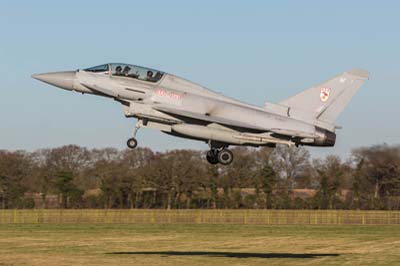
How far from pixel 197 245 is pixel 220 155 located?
29.6 metres

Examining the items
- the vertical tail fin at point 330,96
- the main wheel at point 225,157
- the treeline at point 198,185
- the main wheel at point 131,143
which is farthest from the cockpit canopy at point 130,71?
the treeline at point 198,185

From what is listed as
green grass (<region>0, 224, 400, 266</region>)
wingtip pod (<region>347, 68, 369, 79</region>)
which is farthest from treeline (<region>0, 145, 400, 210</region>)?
wingtip pod (<region>347, 68, 369, 79</region>)

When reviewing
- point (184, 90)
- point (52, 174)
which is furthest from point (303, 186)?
point (184, 90)

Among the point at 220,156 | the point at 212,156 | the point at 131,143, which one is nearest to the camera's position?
the point at 131,143

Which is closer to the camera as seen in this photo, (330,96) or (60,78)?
(60,78)

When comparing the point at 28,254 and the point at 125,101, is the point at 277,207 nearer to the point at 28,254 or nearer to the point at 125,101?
the point at 28,254

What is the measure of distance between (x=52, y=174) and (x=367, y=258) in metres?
91.4

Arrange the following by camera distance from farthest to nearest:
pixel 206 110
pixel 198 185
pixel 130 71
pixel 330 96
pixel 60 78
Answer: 1. pixel 198 185
2. pixel 330 96
3. pixel 130 71
4. pixel 60 78
5. pixel 206 110

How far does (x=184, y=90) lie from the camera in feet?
141

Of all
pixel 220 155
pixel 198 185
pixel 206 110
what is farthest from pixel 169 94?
pixel 198 185

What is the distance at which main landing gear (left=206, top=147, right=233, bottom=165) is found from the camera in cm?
4124

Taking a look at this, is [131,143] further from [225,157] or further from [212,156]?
[225,157]

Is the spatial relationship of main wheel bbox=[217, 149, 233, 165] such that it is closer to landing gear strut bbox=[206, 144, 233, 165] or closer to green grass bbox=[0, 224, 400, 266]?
landing gear strut bbox=[206, 144, 233, 165]

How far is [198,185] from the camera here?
127 meters
